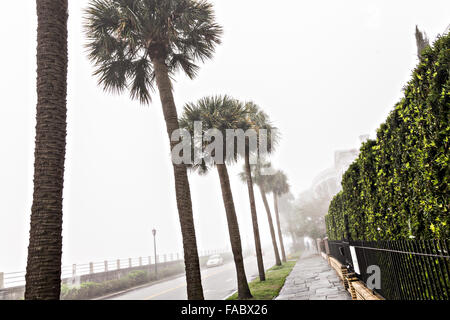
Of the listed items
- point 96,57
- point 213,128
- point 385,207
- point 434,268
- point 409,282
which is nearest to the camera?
point 434,268

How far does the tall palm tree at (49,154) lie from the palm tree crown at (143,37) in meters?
3.39

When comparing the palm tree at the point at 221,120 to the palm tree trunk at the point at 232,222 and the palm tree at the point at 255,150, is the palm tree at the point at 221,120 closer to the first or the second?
the palm tree trunk at the point at 232,222

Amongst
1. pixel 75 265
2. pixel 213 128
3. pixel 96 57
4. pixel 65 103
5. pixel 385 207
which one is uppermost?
pixel 96 57

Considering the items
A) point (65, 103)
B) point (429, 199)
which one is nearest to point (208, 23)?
point (65, 103)

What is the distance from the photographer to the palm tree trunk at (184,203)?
7.00 meters

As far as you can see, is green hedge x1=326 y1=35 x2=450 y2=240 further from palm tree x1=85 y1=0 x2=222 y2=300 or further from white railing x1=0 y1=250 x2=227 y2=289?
white railing x1=0 y1=250 x2=227 y2=289

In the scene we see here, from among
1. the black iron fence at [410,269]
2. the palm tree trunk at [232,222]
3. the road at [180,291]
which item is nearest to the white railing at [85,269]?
the road at [180,291]

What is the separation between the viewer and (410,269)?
4246mm

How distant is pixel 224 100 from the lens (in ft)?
45.3

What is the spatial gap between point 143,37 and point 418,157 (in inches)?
305

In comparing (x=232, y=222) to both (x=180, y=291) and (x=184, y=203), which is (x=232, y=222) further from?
(x=180, y=291)

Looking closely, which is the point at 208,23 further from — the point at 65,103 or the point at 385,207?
the point at 385,207
